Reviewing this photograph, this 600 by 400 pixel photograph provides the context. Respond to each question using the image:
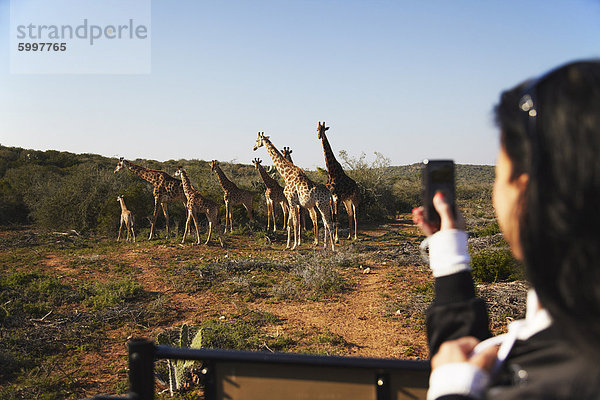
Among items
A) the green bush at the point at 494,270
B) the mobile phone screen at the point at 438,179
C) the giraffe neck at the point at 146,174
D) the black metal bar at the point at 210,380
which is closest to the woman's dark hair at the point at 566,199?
the mobile phone screen at the point at 438,179

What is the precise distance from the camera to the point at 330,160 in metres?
11.0

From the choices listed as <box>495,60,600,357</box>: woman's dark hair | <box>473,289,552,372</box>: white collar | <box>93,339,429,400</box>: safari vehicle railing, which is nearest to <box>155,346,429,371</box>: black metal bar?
<box>93,339,429,400</box>: safari vehicle railing

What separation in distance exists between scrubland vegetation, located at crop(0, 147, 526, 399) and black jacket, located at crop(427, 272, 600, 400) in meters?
3.11

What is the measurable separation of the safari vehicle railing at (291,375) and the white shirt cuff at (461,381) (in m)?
0.41

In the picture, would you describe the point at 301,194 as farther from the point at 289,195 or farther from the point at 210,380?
the point at 210,380

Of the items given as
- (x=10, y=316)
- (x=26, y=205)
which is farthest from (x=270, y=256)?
(x=26, y=205)

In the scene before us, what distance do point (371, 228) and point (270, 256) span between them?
559cm

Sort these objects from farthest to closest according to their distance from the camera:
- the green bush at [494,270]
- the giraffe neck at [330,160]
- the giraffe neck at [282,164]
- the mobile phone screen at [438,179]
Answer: the giraffe neck at [330,160]
the giraffe neck at [282,164]
the green bush at [494,270]
the mobile phone screen at [438,179]

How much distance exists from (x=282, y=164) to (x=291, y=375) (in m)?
9.90

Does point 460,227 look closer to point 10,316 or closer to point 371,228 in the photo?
point 10,316

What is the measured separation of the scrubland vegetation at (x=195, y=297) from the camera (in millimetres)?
4352

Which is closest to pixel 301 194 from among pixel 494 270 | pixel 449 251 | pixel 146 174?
pixel 494 270

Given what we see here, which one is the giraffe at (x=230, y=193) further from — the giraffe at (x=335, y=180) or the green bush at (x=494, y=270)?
the green bush at (x=494, y=270)

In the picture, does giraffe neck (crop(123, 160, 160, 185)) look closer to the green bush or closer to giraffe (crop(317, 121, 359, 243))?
giraffe (crop(317, 121, 359, 243))
